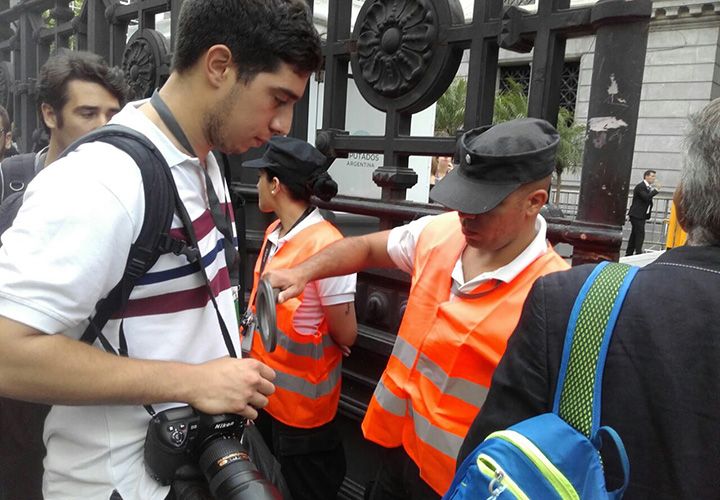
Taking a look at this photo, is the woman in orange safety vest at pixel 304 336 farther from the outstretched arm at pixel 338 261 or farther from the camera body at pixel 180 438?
the camera body at pixel 180 438

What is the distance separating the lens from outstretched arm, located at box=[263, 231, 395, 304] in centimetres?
223

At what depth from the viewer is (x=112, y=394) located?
120cm

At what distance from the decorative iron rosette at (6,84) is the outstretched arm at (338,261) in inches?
210

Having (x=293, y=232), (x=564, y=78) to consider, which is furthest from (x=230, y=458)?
(x=564, y=78)

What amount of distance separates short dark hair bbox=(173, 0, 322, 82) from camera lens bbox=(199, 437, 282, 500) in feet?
2.92

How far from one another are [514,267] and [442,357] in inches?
14.4

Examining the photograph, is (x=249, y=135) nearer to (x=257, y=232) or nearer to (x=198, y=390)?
(x=198, y=390)

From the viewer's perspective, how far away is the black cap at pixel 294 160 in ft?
9.11

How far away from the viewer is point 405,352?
2.05m

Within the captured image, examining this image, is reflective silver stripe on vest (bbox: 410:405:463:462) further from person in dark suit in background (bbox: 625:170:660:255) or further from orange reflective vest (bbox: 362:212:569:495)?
person in dark suit in background (bbox: 625:170:660:255)

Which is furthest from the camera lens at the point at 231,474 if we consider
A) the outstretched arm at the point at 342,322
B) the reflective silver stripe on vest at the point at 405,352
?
the outstretched arm at the point at 342,322

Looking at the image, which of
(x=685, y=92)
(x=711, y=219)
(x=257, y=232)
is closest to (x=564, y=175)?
(x=685, y=92)

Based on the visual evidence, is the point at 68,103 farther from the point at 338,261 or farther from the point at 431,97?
the point at 431,97

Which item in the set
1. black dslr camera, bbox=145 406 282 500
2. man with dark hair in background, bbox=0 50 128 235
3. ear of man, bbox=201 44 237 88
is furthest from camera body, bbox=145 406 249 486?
man with dark hair in background, bbox=0 50 128 235
